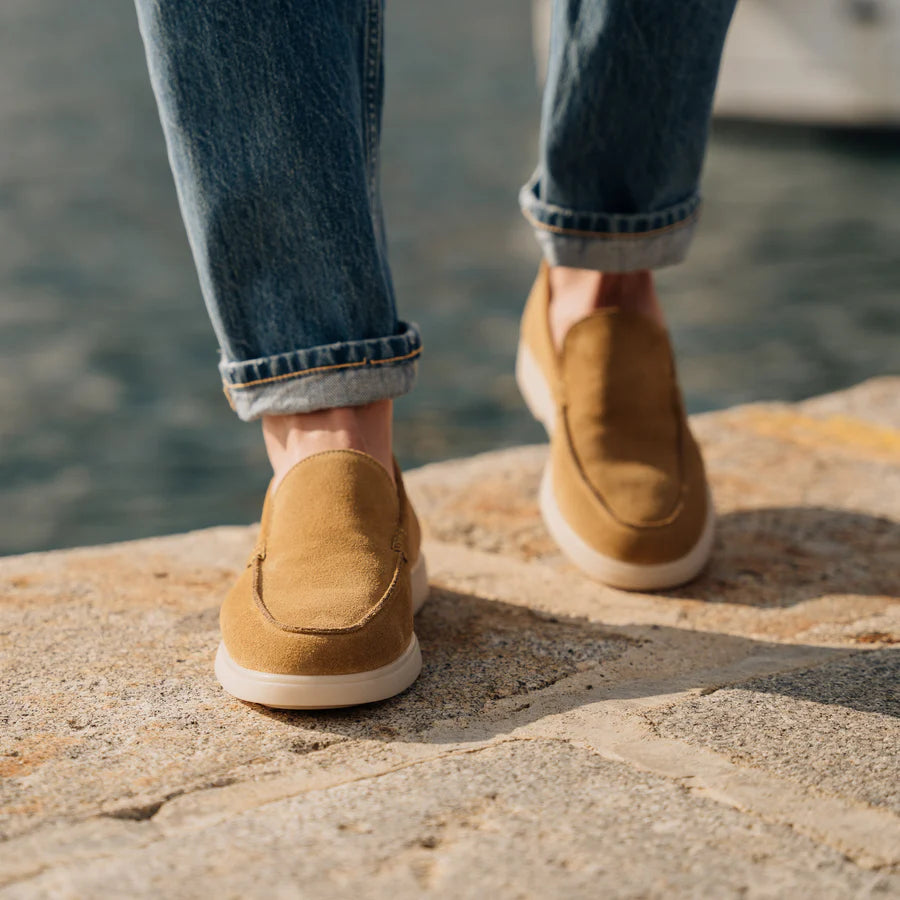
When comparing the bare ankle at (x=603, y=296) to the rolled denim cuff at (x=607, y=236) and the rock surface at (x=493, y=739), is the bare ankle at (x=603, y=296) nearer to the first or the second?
the rolled denim cuff at (x=607, y=236)

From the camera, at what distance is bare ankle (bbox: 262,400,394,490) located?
1.31 meters

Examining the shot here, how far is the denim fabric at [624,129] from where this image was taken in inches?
58.4

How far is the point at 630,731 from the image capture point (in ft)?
3.66

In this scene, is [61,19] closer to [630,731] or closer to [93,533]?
[93,533]

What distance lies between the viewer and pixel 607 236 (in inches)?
62.8

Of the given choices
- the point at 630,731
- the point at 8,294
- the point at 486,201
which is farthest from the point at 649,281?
the point at 486,201

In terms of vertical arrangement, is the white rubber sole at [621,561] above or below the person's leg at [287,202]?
below

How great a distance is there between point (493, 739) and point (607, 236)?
2.51 ft

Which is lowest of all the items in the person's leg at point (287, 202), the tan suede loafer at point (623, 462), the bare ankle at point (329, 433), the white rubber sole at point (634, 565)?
the white rubber sole at point (634, 565)

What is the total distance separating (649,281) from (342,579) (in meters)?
0.75

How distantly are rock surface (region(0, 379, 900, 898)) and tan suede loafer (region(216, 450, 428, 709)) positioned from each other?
37 millimetres

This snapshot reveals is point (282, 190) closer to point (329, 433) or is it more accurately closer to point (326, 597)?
point (329, 433)

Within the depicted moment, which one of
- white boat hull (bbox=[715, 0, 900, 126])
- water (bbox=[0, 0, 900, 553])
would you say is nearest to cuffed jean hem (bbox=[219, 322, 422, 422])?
water (bbox=[0, 0, 900, 553])

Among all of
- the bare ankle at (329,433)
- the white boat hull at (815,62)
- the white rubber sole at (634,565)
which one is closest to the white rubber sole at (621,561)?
the white rubber sole at (634,565)
